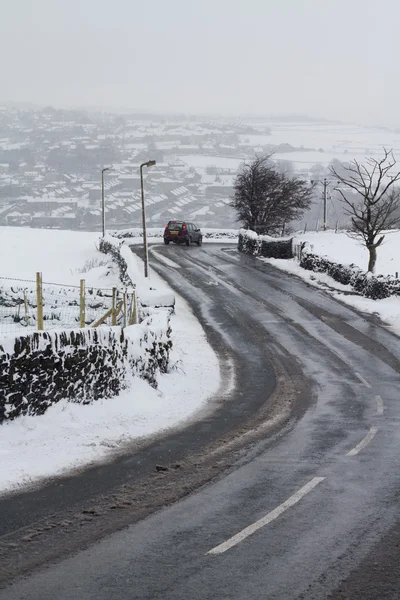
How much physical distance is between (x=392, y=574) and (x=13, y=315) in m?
18.8

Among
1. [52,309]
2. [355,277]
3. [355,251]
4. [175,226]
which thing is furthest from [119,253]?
[355,251]

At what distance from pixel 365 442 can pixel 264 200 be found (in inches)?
1989

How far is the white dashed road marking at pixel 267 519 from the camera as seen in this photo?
6.93m

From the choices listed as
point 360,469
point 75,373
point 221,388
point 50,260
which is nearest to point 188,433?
point 75,373

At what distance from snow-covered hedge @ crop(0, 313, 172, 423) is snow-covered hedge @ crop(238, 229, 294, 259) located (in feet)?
99.7

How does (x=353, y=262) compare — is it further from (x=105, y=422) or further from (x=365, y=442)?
(x=105, y=422)

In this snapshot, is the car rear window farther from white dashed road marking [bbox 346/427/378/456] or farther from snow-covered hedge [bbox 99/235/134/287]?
white dashed road marking [bbox 346/427/378/456]

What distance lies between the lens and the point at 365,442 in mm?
11195

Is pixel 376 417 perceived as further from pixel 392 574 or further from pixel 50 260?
pixel 50 260

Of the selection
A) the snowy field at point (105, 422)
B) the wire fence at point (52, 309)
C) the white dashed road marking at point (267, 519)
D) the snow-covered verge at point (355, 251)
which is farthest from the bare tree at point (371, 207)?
the white dashed road marking at point (267, 519)

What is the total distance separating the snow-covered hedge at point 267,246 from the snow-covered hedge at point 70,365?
30.4 meters

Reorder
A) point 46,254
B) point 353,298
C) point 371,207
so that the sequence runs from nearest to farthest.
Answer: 1. point 353,298
2. point 371,207
3. point 46,254

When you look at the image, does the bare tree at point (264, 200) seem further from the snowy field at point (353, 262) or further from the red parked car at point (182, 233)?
the red parked car at point (182, 233)

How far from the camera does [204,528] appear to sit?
24.3ft
